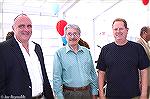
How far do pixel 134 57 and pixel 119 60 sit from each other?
15 centimetres

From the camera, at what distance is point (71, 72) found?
2.70 meters

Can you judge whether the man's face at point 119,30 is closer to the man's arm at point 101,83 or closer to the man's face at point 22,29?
the man's arm at point 101,83

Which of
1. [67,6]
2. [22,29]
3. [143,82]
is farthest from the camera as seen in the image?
[67,6]

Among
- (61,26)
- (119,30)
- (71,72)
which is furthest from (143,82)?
(61,26)

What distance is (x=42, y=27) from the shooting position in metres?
5.82

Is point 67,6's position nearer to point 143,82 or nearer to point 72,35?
point 72,35

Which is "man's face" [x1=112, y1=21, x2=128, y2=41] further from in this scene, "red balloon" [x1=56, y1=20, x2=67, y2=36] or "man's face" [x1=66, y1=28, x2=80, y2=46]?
"red balloon" [x1=56, y1=20, x2=67, y2=36]

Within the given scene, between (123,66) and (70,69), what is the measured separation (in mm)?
520

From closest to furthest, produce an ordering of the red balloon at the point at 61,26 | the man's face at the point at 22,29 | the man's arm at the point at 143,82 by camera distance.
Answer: the man's face at the point at 22,29 → the man's arm at the point at 143,82 → the red balloon at the point at 61,26

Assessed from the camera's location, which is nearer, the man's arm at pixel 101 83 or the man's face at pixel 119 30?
the man's face at pixel 119 30

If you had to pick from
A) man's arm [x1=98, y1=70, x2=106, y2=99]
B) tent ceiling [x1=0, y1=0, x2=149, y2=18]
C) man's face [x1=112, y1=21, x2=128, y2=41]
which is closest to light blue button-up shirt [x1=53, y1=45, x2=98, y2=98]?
man's arm [x1=98, y1=70, x2=106, y2=99]

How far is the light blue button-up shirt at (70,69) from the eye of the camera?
8.79 ft

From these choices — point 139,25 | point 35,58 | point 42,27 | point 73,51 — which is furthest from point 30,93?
point 139,25

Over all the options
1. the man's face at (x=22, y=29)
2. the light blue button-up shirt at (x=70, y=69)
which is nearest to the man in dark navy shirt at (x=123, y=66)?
the light blue button-up shirt at (x=70, y=69)
